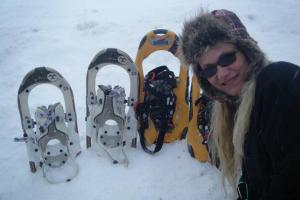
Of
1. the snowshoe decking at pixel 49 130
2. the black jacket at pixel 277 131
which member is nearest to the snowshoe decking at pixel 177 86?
the snowshoe decking at pixel 49 130

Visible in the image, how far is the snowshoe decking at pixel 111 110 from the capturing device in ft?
10.2

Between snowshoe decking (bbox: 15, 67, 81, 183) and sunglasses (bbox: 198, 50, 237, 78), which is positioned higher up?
sunglasses (bbox: 198, 50, 237, 78)

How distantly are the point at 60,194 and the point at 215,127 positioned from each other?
1.68 m

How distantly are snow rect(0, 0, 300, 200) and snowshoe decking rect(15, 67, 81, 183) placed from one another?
12 centimetres

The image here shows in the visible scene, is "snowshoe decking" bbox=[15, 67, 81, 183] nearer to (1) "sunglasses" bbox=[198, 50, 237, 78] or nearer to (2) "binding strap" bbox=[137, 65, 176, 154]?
(2) "binding strap" bbox=[137, 65, 176, 154]

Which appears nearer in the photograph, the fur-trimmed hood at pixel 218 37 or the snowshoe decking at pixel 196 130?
the fur-trimmed hood at pixel 218 37

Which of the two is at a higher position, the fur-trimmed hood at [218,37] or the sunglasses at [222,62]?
the fur-trimmed hood at [218,37]

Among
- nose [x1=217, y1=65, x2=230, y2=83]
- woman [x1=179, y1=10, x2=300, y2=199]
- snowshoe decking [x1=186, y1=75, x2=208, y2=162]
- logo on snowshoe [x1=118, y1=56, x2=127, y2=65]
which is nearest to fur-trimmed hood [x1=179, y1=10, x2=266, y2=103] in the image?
woman [x1=179, y1=10, x2=300, y2=199]

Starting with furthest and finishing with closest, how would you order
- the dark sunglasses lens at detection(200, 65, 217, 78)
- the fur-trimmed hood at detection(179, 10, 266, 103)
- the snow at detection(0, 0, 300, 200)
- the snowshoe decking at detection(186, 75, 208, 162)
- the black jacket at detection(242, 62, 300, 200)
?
the snowshoe decking at detection(186, 75, 208, 162)
the snow at detection(0, 0, 300, 200)
the dark sunglasses lens at detection(200, 65, 217, 78)
the fur-trimmed hood at detection(179, 10, 266, 103)
the black jacket at detection(242, 62, 300, 200)

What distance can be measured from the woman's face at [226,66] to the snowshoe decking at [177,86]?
1.43 m

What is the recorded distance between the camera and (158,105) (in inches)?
126

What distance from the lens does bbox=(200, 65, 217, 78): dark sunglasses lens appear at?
68.2 inches

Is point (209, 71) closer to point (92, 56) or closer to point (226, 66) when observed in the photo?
point (226, 66)

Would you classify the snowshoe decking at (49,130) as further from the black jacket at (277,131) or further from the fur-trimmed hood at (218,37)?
the black jacket at (277,131)
